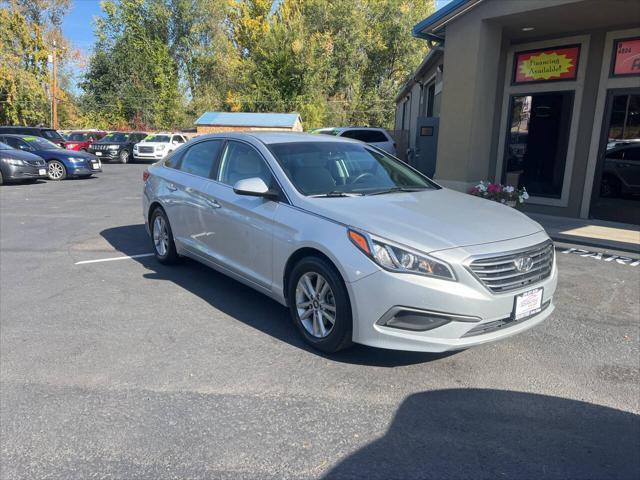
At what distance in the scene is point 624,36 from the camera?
30.1 feet

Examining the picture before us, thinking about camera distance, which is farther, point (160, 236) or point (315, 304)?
point (160, 236)

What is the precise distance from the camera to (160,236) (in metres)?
6.32

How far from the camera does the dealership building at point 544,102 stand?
9.25m

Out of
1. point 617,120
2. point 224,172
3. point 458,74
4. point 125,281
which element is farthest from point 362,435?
point 617,120

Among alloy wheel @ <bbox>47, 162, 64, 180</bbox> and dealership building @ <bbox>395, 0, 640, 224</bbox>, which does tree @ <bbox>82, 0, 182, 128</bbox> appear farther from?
dealership building @ <bbox>395, 0, 640, 224</bbox>

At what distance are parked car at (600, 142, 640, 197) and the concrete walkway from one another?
58.7 inches

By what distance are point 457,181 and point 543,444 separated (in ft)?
25.5

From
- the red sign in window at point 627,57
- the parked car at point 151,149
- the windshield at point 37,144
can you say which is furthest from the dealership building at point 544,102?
the parked car at point 151,149

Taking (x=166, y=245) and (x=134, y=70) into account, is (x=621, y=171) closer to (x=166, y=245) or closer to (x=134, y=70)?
(x=166, y=245)

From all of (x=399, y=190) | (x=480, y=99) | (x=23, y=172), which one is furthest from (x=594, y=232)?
(x=23, y=172)

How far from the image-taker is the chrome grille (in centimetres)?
340

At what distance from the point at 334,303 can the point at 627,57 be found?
8615 millimetres

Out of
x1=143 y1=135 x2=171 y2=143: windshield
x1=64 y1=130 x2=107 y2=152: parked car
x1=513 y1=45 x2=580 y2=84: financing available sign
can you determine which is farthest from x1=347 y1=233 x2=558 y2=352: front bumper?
x1=143 y1=135 x2=171 y2=143: windshield

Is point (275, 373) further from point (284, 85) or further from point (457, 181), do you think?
point (284, 85)
